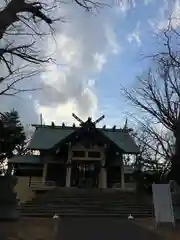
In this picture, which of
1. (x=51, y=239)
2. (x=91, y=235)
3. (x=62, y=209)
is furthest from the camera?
(x=62, y=209)

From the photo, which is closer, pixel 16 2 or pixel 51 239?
pixel 51 239

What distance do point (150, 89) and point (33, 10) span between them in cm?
1041

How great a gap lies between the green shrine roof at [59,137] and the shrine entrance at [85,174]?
288cm

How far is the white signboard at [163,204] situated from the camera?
11.8 meters

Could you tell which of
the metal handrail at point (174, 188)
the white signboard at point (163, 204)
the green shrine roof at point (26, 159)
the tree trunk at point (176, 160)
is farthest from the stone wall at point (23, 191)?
the white signboard at point (163, 204)

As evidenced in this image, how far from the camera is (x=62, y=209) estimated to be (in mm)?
20328

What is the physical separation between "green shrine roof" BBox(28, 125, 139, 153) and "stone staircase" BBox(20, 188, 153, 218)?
261 inches

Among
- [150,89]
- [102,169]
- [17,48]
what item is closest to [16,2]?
[17,48]

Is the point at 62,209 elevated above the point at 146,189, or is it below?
below

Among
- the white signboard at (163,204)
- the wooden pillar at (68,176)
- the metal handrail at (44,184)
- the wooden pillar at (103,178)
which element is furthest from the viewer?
the wooden pillar at (103,178)

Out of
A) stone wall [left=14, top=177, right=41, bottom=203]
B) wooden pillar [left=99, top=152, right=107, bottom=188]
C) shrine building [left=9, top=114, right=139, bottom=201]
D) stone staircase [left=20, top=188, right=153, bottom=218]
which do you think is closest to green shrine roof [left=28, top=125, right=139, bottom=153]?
shrine building [left=9, top=114, right=139, bottom=201]

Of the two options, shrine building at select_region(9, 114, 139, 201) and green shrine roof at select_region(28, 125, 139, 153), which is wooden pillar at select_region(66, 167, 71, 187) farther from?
green shrine roof at select_region(28, 125, 139, 153)

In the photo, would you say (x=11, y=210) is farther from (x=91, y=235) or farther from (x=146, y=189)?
(x=146, y=189)

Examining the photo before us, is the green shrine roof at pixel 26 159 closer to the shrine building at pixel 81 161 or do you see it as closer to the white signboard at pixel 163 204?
the shrine building at pixel 81 161
